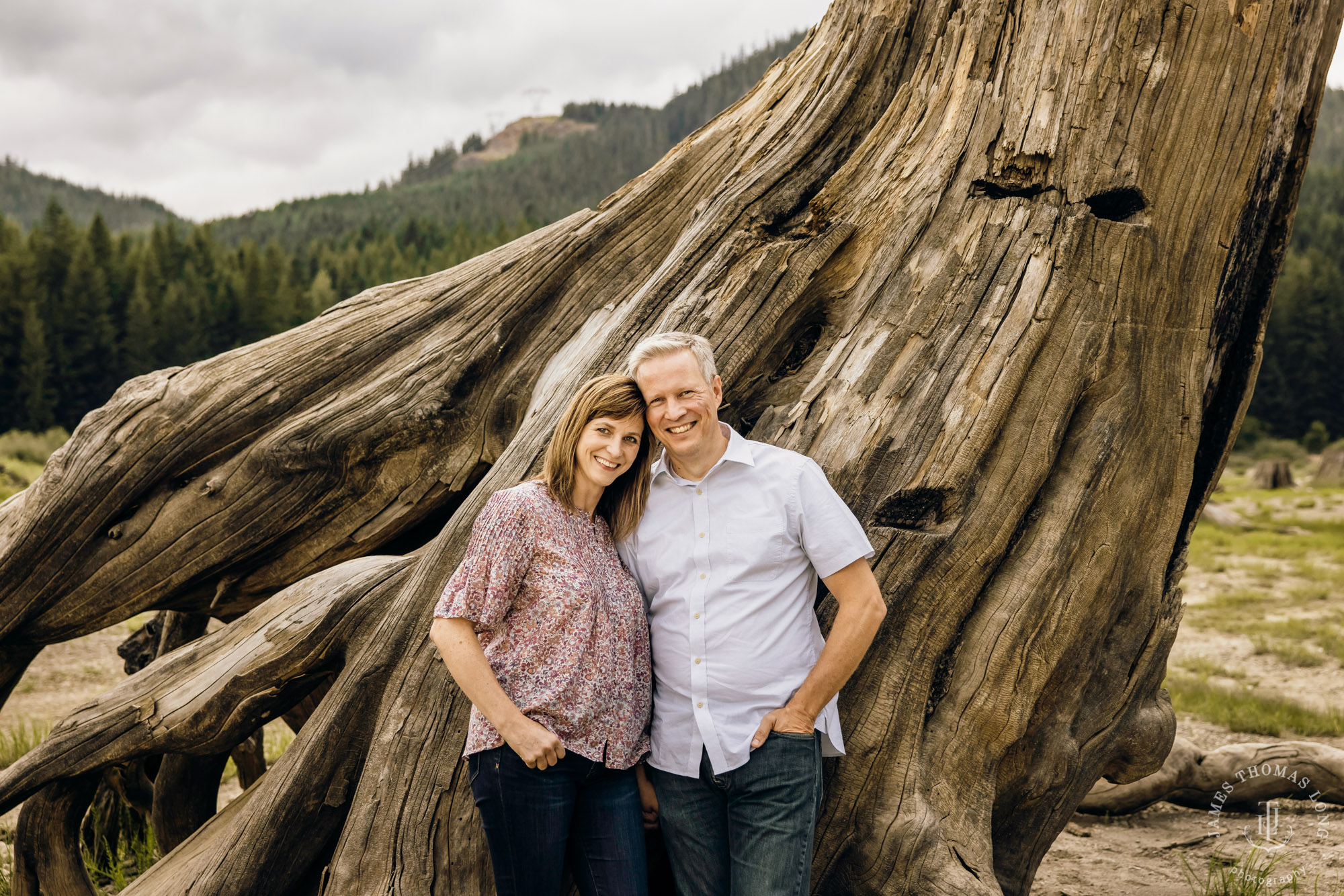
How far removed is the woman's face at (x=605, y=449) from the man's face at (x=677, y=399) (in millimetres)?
75

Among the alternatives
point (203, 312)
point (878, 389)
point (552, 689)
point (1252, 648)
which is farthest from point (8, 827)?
point (203, 312)

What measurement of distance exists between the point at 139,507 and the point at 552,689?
2.58 meters

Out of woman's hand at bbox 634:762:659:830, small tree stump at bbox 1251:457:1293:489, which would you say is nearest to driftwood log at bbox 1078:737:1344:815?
woman's hand at bbox 634:762:659:830

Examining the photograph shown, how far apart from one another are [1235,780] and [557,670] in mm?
4395

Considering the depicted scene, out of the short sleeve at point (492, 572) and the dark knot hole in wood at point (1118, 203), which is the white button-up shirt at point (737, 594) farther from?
the dark knot hole in wood at point (1118, 203)

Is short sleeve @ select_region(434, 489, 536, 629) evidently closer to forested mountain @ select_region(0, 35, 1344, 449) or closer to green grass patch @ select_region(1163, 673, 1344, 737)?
green grass patch @ select_region(1163, 673, 1344, 737)

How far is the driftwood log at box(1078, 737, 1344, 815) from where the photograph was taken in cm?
470

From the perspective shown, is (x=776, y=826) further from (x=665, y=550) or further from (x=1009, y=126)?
(x=1009, y=126)

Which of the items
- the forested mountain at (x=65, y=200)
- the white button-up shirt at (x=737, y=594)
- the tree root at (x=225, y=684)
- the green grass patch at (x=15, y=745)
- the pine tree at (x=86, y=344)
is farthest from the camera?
the forested mountain at (x=65, y=200)

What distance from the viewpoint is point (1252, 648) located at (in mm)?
8805

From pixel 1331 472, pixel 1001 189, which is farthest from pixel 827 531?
pixel 1331 472

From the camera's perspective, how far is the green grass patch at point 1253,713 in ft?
19.9

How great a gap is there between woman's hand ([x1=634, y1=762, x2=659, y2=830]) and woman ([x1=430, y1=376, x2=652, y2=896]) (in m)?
0.05
